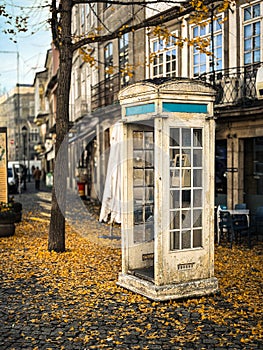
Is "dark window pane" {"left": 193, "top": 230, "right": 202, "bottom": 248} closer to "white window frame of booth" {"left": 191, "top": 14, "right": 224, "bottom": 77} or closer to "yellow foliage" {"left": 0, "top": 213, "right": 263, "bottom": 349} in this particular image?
"yellow foliage" {"left": 0, "top": 213, "right": 263, "bottom": 349}

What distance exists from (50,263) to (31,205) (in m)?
15.5

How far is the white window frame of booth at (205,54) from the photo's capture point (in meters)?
16.9

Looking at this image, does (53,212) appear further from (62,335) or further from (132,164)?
(62,335)

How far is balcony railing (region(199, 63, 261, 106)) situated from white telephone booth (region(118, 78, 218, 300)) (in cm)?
675

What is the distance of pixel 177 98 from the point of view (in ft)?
26.1

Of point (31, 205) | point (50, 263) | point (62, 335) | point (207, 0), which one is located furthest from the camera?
point (31, 205)

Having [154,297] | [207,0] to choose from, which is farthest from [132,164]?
[207,0]

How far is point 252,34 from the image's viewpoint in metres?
15.7

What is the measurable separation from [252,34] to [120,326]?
1103 centimetres

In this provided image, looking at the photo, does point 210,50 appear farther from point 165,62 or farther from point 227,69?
point 165,62

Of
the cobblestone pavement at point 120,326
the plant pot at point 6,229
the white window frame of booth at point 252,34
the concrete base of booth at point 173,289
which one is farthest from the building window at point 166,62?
the cobblestone pavement at point 120,326

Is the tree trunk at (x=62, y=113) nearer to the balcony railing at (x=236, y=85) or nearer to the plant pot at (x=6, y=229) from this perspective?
the plant pot at (x=6, y=229)

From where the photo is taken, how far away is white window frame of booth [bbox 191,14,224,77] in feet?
55.5

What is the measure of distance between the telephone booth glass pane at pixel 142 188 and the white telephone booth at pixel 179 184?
52 centimetres
